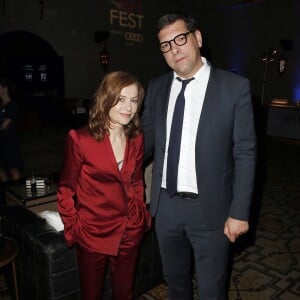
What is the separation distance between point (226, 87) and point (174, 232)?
890mm

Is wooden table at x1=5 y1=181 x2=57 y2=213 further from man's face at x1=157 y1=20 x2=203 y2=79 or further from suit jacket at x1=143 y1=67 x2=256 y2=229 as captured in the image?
man's face at x1=157 y1=20 x2=203 y2=79

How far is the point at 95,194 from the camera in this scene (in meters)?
1.82

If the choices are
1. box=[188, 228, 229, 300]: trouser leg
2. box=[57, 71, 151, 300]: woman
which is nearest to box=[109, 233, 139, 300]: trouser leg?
box=[57, 71, 151, 300]: woman

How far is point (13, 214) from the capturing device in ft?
8.21

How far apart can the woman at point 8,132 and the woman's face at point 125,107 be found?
3315mm

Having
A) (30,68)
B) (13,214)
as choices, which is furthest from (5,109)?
(30,68)

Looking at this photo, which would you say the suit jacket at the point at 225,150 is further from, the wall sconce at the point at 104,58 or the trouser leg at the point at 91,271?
the wall sconce at the point at 104,58

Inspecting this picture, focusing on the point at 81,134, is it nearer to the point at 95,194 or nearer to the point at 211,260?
the point at 95,194

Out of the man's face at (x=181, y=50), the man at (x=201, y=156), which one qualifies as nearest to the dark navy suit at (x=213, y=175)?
the man at (x=201, y=156)

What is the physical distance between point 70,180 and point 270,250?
2.70 meters

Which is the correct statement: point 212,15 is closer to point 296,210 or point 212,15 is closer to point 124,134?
point 296,210

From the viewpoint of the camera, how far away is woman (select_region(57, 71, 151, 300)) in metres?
1.78

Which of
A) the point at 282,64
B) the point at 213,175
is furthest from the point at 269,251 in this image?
the point at 282,64

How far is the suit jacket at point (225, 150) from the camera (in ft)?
5.85
